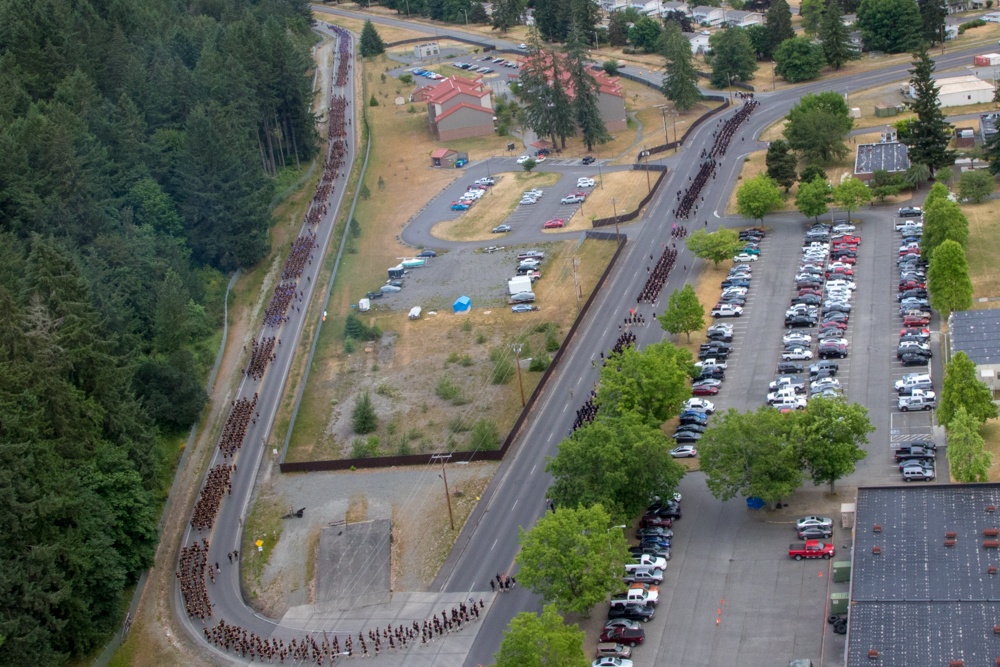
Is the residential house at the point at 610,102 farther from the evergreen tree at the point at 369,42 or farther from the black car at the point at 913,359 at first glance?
the black car at the point at 913,359

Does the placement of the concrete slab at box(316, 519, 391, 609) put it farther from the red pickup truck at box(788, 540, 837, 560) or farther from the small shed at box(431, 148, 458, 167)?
the small shed at box(431, 148, 458, 167)

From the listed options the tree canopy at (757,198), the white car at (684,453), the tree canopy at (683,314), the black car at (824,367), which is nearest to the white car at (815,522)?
the white car at (684,453)

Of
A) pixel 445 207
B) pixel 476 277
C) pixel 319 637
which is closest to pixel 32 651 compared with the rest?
pixel 319 637

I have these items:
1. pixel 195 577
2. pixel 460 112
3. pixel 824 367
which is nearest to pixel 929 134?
pixel 824 367

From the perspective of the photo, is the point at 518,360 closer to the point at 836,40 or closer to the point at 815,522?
the point at 815,522

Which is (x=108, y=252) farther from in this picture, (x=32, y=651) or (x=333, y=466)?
(x=32, y=651)
